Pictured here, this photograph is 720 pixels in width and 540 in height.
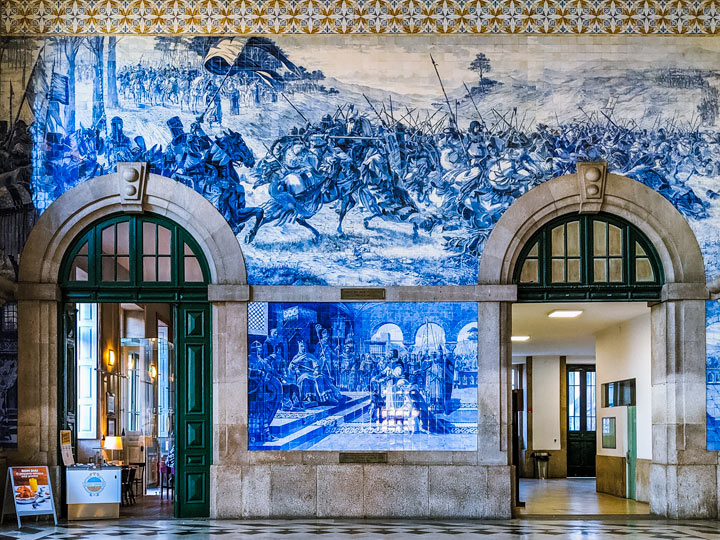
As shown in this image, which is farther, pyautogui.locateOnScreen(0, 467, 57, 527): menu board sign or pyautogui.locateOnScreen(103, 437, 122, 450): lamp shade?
pyautogui.locateOnScreen(103, 437, 122, 450): lamp shade

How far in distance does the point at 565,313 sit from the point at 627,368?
1.93 meters

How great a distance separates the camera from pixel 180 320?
17.7 meters

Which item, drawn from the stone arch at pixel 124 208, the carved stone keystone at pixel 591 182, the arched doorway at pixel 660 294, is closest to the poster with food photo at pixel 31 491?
the stone arch at pixel 124 208

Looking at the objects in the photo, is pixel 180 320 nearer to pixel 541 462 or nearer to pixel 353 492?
pixel 353 492

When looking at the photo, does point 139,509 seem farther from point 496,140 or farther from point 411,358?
point 496,140

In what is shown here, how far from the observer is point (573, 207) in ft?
58.3

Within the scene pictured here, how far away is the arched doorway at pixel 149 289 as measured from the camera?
17344 millimetres

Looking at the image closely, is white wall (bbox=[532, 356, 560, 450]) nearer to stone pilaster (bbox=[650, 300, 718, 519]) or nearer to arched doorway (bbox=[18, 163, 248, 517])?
stone pilaster (bbox=[650, 300, 718, 519])

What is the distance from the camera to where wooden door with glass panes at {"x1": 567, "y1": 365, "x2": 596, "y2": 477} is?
35.1 m

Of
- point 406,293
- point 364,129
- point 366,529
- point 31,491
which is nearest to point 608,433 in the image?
point 406,293

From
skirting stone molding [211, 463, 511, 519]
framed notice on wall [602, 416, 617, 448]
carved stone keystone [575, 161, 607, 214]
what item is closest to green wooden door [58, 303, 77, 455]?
skirting stone molding [211, 463, 511, 519]

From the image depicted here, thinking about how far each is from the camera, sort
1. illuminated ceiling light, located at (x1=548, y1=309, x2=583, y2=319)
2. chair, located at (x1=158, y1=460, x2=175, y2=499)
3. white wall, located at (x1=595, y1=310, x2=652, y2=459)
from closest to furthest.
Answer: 1. white wall, located at (x1=595, y1=310, x2=652, y2=459)
2. illuminated ceiling light, located at (x1=548, y1=309, x2=583, y2=319)
3. chair, located at (x1=158, y1=460, x2=175, y2=499)

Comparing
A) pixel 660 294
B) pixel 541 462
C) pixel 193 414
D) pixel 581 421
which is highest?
pixel 660 294

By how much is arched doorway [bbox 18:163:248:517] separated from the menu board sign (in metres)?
0.58
